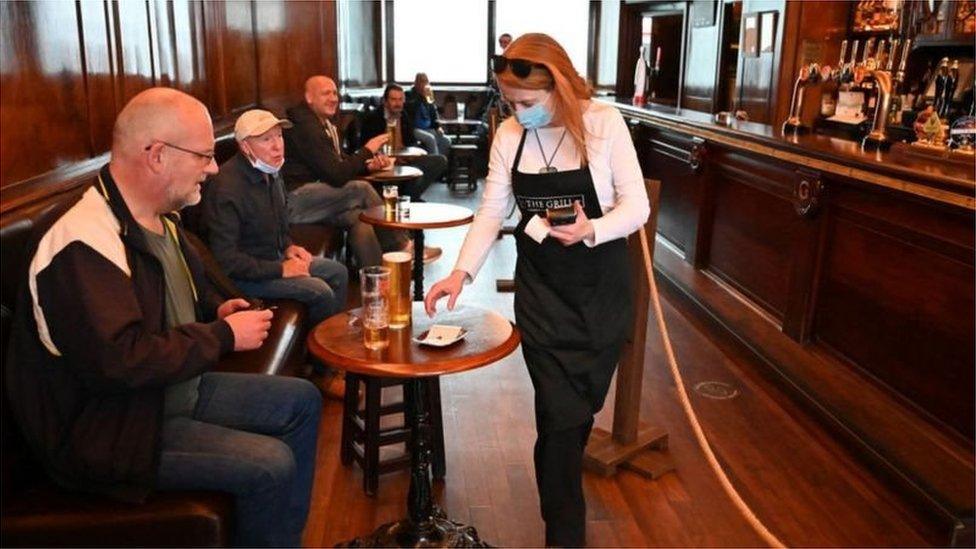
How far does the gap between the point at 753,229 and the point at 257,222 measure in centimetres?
264

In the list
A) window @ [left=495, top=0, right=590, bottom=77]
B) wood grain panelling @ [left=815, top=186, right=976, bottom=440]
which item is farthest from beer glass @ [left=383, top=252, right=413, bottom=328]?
window @ [left=495, top=0, right=590, bottom=77]

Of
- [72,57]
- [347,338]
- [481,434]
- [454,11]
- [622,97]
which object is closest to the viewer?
[347,338]

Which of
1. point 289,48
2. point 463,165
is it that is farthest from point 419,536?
point 463,165

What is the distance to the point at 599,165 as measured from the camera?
2.32m

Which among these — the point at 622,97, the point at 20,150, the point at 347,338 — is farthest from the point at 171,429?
the point at 622,97

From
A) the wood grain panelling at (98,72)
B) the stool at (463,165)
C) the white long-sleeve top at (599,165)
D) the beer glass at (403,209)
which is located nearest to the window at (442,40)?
the stool at (463,165)

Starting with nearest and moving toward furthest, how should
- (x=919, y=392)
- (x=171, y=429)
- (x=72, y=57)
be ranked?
(x=171, y=429)
(x=72, y=57)
(x=919, y=392)

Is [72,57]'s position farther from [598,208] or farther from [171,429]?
[598,208]

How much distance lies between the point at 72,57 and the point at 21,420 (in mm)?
1427

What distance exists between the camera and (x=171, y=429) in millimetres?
1960

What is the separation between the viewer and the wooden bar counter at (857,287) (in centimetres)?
284

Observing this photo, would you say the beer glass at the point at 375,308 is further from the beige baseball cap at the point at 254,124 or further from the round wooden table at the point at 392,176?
the round wooden table at the point at 392,176

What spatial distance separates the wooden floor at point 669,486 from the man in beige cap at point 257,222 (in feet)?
1.80

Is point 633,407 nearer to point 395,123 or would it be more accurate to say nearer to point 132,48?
point 132,48
